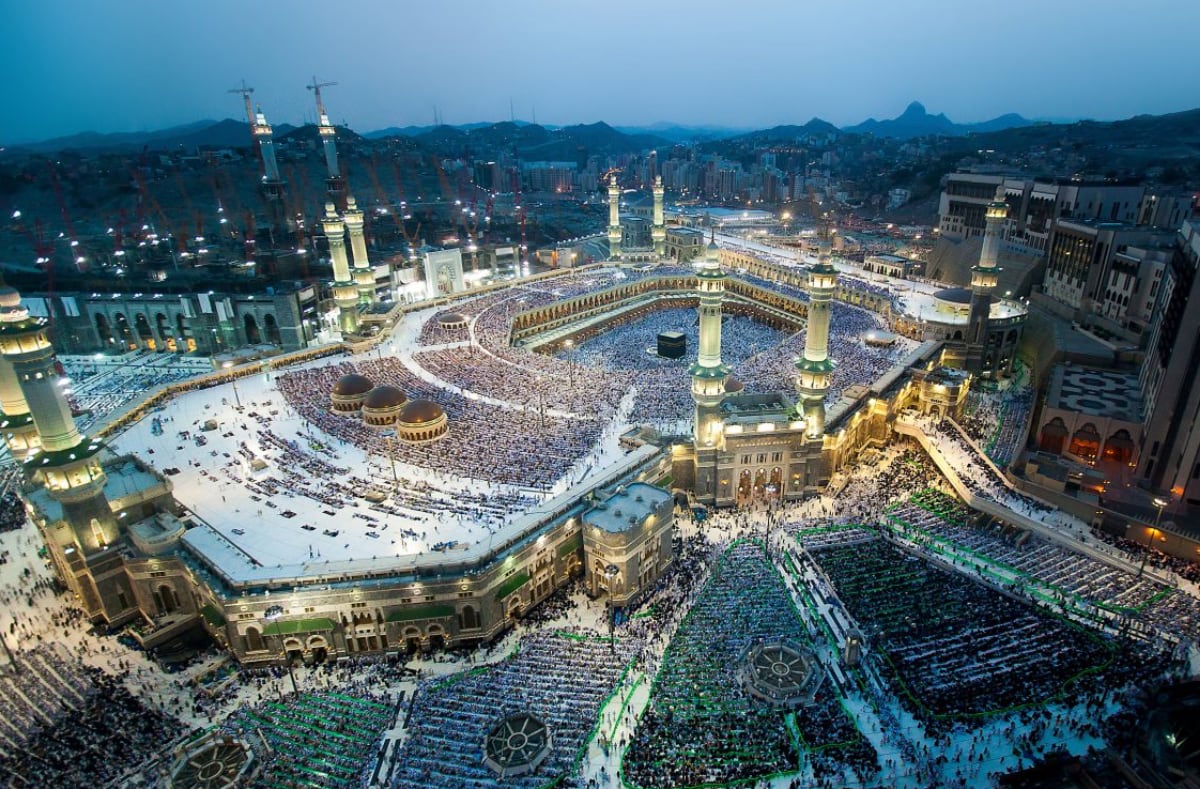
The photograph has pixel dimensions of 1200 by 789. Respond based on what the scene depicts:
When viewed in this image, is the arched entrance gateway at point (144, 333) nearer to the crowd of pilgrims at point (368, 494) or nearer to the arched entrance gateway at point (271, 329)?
the arched entrance gateway at point (271, 329)

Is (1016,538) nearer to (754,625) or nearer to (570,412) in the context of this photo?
(754,625)

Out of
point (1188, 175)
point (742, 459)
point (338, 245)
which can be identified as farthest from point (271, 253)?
point (1188, 175)

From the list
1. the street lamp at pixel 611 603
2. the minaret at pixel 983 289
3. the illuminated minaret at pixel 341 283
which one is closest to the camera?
the street lamp at pixel 611 603

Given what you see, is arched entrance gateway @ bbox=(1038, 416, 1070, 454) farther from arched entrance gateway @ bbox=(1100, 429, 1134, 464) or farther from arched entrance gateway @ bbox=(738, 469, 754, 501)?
arched entrance gateway @ bbox=(738, 469, 754, 501)

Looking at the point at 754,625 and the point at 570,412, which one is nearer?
the point at 754,625

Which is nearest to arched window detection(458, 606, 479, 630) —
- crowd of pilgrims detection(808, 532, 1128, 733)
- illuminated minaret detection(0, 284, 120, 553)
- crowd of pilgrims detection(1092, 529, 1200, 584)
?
crowd of pilgrims detection(808, 532, 1128, 733)

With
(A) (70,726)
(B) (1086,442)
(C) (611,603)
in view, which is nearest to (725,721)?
(C) (611,603)

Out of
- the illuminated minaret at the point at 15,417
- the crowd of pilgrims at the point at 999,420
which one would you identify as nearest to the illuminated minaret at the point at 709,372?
the crowd of pilgrims at the point at 999,420
